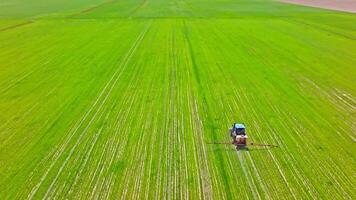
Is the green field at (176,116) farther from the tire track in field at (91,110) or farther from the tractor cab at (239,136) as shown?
the tractor cab at (239,136)

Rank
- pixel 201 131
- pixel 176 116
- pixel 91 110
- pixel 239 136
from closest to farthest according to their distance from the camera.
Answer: pixel 239 136, pixel 201 131, pixel 176 116, pixel 91 110

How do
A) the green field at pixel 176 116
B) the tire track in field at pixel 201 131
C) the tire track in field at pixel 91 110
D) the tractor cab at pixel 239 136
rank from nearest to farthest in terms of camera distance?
1. the tire track in field at pixel 201 131
2. the green field at pixel 176 116
3. the tire track in field at pixel 91 110
4. the tractor cab at pixel 239 136

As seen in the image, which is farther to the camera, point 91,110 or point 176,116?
point 91,110

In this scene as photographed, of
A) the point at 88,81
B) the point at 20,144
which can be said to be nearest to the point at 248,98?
the point at 88,81

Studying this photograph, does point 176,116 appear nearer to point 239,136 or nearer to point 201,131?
point 201,131

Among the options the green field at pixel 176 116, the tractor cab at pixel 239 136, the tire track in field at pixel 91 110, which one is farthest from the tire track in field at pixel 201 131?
the tire track in field at pixel 91 110

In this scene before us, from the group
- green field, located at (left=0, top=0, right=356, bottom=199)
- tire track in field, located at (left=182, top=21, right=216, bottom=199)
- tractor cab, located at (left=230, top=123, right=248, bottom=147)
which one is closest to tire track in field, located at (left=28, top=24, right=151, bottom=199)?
green field, located at (left=0, top=0, right=356, bottom=199)

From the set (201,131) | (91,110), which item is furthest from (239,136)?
(91,110)

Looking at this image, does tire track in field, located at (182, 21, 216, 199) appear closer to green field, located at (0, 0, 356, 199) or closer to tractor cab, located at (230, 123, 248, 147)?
green field, located at (0, 0, 356, 199)

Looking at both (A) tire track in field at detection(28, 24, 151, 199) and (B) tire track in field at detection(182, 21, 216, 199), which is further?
(A) tire track in field at detection(28, 24, 151, 199)

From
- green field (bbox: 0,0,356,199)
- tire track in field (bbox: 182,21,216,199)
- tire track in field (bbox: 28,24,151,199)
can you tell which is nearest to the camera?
tire track in field (bbox: 182,21,216,199)
